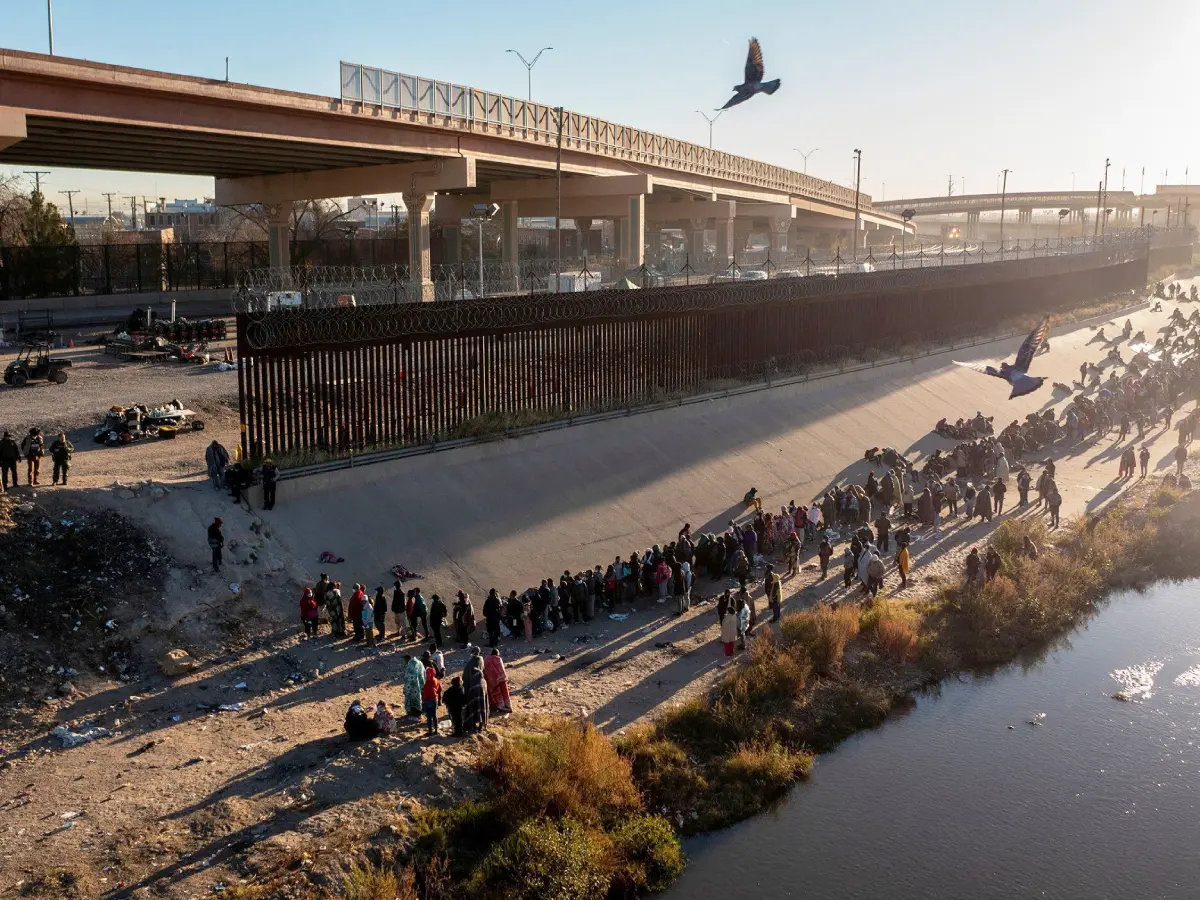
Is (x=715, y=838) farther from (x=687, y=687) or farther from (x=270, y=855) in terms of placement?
(x=270, y=855)

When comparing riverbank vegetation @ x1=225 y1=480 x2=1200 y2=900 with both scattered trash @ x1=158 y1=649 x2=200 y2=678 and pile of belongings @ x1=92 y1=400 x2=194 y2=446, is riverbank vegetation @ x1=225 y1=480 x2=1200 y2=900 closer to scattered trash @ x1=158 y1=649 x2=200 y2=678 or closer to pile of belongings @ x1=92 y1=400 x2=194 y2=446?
scattered trash @ x1=158 y1=649 x2=200 y2=678

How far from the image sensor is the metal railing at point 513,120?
3419cm

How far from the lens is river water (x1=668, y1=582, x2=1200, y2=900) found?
1380cm

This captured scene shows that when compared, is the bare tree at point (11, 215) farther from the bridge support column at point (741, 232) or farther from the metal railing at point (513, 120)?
the bridge support column at point (741, 232)

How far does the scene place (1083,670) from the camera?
800 inches

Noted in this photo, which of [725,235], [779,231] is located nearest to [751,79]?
[725,235]

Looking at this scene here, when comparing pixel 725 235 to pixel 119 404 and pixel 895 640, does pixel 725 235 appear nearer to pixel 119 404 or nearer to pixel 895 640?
pixel 119 404

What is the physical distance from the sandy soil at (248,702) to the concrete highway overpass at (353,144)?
28.6ft

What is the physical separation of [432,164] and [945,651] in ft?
85.9

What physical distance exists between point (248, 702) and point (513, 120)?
96.1 feet

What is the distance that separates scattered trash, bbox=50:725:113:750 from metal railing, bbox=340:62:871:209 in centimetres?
2380

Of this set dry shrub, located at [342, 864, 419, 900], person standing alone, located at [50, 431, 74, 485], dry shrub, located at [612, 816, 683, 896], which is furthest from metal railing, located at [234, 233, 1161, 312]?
dry shrub, located at [612, 816, 683, 896]

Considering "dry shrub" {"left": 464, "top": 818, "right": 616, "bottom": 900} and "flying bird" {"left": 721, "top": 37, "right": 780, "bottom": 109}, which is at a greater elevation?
"flying bird" {"left": 721, "top": 37, "right": 780, "bottom": 109}

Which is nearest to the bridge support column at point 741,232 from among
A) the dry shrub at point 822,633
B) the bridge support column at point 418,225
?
the bridge support column at point 418,225
